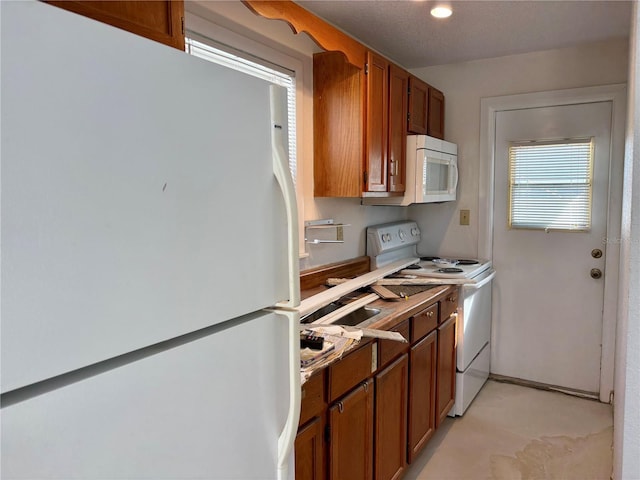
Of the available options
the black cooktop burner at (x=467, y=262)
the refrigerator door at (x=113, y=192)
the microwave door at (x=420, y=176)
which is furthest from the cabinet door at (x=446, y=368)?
the refrigerator door at (x=113, y=192)

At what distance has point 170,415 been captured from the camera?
0.75 metres

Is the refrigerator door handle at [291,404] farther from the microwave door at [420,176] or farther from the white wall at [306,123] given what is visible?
the microwave door at [420,176]

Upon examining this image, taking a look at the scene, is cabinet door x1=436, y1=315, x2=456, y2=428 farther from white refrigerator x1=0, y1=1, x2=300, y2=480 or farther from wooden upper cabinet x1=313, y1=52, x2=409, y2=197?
white refrigerator x1=0, y1=1, x2=300, y2=480

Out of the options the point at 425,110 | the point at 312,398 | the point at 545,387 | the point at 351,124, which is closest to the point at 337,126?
the point at 351,124

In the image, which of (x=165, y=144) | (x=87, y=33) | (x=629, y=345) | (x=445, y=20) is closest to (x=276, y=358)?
(x=165, y=144)

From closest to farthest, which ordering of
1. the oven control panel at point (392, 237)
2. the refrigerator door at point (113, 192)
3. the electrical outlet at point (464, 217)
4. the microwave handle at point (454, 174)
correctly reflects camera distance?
the refrigerator door at point (113, 192) < the oven control panel at point (392, 237) < the microwave handle at point (454, 174) < the electrical outlet at point (464, 217)

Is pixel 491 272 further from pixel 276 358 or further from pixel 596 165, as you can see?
pixel 276 358

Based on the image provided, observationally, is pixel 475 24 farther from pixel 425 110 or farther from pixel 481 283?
pixel 481 283

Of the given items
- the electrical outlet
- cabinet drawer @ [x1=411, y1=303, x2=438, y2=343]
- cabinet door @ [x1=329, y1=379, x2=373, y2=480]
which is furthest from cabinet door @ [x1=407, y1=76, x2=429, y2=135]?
cabinet door @ [x1=329, y1=379, x2=373, y2=480]

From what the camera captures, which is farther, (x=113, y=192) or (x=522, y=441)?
(x=522, y=441)

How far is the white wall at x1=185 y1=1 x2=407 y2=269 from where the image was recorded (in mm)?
1942

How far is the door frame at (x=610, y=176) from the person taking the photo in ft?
9.73

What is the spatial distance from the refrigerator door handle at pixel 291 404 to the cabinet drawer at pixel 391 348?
0.83 metres

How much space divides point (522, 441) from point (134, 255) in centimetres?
268
